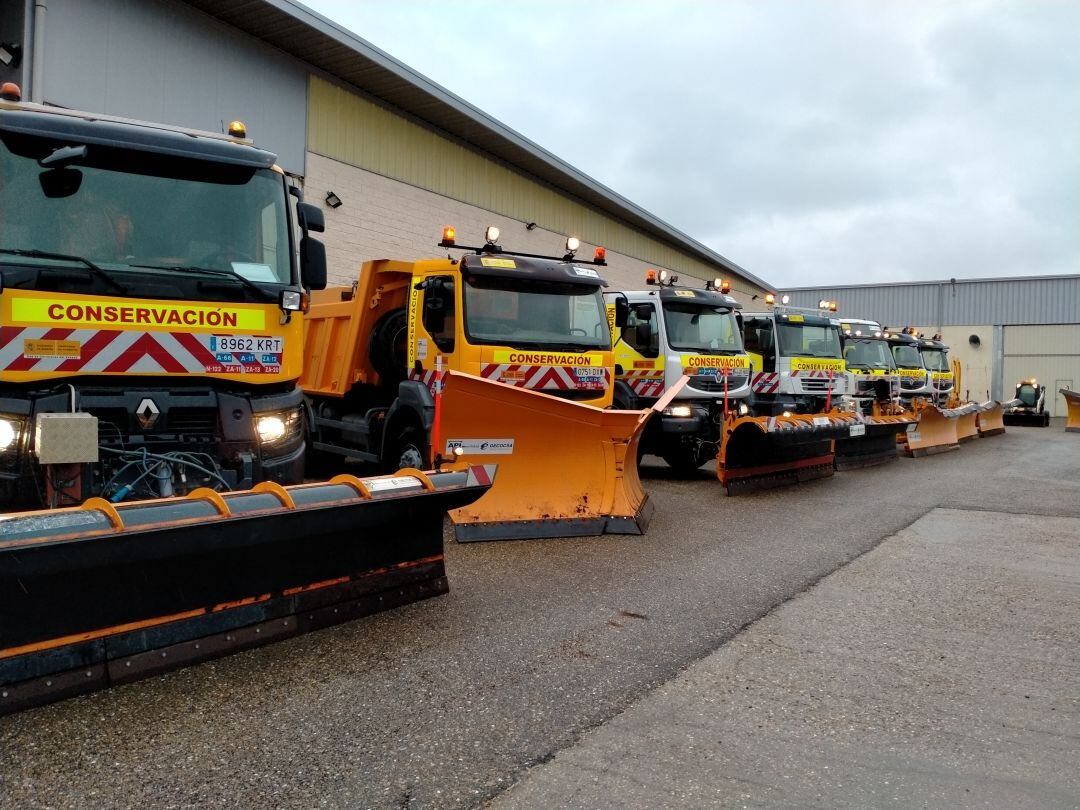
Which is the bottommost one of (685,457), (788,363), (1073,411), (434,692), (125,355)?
(434,692)

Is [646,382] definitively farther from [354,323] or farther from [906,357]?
[906,357]

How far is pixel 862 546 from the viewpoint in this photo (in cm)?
725

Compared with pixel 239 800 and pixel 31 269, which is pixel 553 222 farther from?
pixel 239 800

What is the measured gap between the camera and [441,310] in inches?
323

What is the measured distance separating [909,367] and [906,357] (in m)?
0.34

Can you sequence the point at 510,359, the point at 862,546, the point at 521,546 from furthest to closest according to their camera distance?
the point at 510,359
the point at 862,546
the point at 521,546

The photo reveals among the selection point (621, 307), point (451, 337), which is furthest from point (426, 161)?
point (451, 337)

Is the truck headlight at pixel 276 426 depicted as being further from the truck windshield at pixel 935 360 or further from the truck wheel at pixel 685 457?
the truck windshield at pixel 935 360

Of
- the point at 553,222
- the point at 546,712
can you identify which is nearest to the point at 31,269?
the point at 546,712

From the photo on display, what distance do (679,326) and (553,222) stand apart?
415 inches

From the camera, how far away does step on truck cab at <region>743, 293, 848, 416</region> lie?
14688mm

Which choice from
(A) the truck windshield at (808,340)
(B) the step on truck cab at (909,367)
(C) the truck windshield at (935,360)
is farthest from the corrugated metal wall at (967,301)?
(A) the truck windshield at (808,340)

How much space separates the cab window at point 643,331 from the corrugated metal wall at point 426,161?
6.30 metres

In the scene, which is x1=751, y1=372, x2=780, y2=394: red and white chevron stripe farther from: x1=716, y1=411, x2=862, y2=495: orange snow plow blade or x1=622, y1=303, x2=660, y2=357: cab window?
x1=622, y1=303, x2=660, y2=357: cab window
